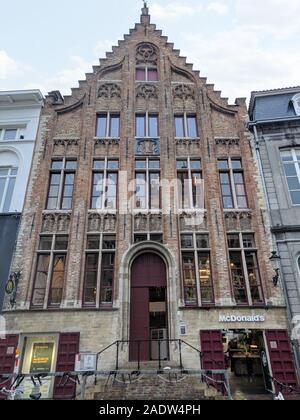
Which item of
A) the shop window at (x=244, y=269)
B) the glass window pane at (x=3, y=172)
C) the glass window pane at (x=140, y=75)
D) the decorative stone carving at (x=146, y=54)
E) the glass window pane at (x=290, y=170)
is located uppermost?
the decorative stone carving at (x=146, y=54)

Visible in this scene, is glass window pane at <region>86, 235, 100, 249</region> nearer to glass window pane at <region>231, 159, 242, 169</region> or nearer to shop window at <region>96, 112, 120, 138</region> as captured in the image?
shop window at <region>96, 112, 120, 138</region>

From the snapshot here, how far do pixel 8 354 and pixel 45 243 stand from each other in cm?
446

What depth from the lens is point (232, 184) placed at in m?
13.9

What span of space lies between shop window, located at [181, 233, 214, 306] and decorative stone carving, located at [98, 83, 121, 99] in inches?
360

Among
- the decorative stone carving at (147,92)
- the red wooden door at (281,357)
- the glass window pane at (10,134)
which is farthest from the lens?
the decorative stone carving at (147,92)

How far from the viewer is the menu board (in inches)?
416

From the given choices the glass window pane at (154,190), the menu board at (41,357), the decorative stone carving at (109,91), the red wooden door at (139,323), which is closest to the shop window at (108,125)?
the decorative stone carving at (109,91)

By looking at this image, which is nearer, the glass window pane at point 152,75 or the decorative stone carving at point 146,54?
the glass window pane at point 152,75

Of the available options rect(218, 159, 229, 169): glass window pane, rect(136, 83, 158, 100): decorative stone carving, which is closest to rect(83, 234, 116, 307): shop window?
rect(218, 159, 229, 169): glass window pane

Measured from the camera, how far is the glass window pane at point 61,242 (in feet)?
41.0

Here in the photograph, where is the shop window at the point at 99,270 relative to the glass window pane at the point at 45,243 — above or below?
below

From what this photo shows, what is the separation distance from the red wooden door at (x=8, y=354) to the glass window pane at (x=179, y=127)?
1198 centimetres

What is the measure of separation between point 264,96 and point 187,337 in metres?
12.9

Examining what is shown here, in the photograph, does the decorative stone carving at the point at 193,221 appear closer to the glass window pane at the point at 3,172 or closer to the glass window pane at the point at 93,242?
the glass window pane at the point at 93,242
